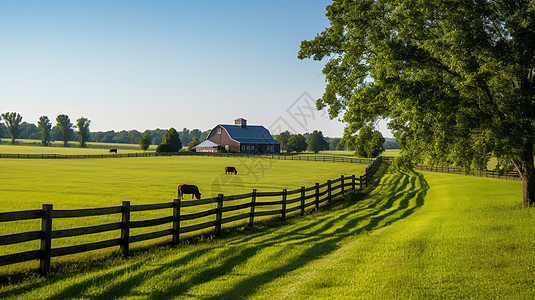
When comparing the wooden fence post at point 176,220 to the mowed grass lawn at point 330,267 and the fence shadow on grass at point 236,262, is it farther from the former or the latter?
the fence shadow on grass at point 236,262

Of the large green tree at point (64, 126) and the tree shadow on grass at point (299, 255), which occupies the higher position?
the large green tree at point (64, 126)

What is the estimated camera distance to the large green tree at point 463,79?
45.8 feet

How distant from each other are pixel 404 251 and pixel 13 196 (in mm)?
21350

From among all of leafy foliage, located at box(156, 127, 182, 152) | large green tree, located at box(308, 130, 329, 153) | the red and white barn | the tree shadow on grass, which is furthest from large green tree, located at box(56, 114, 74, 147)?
the tree shadow on grass

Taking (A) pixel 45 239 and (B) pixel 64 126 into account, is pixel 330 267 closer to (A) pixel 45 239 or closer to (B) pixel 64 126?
(A) pixel 45 239

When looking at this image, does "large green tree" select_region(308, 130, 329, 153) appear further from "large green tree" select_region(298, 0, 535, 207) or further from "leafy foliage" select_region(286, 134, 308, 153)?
"large green tree" select_region(298, 0, 535, 207)

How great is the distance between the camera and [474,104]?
14.9 meters

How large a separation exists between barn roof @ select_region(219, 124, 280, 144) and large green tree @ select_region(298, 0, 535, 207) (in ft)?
268

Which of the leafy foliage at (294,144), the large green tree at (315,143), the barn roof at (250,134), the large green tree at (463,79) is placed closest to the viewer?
the large green tree at (463,79)

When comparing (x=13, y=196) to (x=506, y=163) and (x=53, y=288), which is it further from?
(x=506, y=163)

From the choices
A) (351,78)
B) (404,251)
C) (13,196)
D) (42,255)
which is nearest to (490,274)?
(404,251)

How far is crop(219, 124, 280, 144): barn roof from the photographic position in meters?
98.8

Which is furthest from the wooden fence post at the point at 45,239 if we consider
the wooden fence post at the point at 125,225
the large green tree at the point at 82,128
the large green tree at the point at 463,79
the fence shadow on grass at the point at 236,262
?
the large green tree at the point at 82,128

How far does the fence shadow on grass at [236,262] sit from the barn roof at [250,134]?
8315cm
